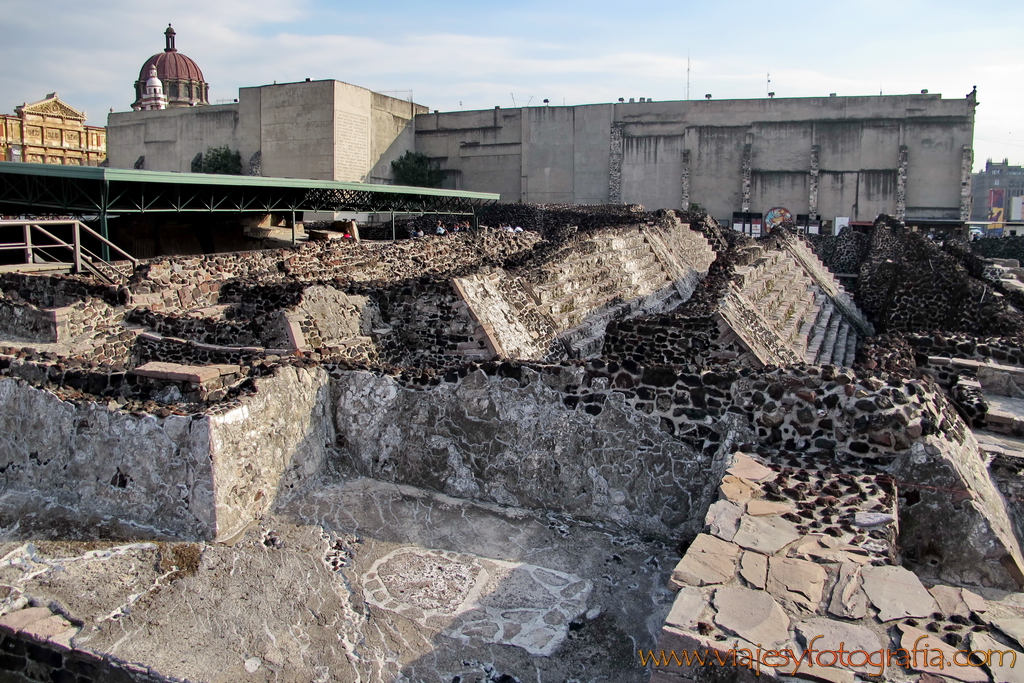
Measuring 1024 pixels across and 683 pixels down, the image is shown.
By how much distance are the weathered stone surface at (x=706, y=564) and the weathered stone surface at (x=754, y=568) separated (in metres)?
0.04

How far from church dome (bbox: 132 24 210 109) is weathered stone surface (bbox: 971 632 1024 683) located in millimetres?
53460

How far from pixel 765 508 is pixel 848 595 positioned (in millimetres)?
831

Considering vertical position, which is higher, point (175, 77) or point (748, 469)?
point (175, 77)

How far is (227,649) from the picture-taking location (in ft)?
13.9

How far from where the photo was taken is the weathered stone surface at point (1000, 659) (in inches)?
123

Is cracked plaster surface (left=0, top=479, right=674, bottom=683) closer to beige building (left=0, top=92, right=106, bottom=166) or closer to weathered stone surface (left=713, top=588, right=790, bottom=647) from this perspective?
weathered stone surface (left=713, top=588, right=790, bottom=647)

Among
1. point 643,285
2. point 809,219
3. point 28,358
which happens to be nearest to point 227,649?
point 28,358

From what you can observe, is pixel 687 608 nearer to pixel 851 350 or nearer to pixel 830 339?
pixel 830 339

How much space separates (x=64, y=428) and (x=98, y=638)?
1956 millimetres

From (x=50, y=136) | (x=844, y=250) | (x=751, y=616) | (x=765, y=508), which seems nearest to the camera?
(x=751, y=616)

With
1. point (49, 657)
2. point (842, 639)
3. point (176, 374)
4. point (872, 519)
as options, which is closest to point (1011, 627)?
point (872, 519)

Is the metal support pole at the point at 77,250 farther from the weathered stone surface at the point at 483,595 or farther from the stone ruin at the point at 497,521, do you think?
the weathered stone surface at the point at 483,595

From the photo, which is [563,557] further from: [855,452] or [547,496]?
[855,452]

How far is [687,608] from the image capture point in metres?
3.46
